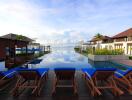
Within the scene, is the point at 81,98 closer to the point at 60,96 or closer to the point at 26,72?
the point at 60,96

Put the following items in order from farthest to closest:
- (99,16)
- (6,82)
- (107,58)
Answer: (99,16)
(107,58)
(6,82)

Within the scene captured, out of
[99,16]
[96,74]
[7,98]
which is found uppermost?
[99,16]

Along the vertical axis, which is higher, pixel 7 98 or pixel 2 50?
pixel 2 50

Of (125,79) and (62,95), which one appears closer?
(62,95)

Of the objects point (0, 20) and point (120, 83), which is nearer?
point (120, 83)

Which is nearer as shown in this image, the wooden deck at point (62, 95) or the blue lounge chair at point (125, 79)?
the wooden deck at point (62, 95)

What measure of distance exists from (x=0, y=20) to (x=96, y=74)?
13008mm

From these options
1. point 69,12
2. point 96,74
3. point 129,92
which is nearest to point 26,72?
point 96,74

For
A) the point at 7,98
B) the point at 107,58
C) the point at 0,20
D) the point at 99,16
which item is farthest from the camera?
the point at 99,16

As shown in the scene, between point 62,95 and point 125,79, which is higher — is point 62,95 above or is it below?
below

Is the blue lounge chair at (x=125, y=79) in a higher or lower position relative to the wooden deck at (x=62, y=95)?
higher

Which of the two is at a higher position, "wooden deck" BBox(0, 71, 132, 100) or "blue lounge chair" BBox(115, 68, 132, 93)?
"blue lounge chair" BBox(115, 68, 132, 93)

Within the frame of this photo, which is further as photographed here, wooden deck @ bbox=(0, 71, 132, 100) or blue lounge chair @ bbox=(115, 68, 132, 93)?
blue lounge chair @ bbox=(115, 68, 132, 93)

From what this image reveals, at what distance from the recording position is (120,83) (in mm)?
6238
